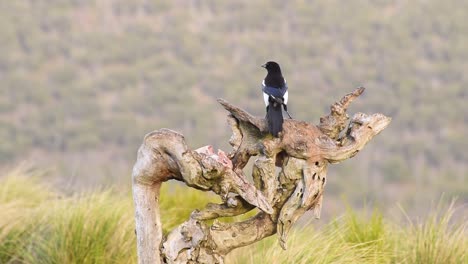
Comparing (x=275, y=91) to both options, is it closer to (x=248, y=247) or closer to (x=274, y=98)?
(x=274, y=98)

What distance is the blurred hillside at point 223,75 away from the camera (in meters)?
24.1

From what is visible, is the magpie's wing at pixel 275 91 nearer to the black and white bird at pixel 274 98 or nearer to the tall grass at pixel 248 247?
the black and white bird at pixel 274 98

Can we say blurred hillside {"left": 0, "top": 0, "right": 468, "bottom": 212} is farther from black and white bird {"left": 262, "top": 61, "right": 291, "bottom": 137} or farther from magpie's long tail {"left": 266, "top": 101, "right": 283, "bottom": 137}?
magpie's long tail {"left": 266, "top": 101, "right": 283, "bottom": 137}

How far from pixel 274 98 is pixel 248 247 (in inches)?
75.1

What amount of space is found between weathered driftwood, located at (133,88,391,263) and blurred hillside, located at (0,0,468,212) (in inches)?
647

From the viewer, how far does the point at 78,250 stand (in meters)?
5.79

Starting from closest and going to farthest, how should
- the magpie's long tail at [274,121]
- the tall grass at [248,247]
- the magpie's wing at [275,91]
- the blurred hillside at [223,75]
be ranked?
the magpie's long tail at [274,121]
the magpie's wing at [275,91]
the tall grass at [248,247]
the blurred hillside at [223,75]

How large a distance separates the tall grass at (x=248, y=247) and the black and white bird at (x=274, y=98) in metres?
0.97

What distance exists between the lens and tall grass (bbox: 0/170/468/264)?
5.35 meters

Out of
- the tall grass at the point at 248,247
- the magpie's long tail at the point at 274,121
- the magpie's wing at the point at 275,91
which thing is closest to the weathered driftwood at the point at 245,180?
the magpie's long tail at the point at 274,121

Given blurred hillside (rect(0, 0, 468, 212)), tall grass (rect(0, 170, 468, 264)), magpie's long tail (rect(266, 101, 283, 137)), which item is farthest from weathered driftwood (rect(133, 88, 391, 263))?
blurred hillside (rect(0, 0, 468, 212))

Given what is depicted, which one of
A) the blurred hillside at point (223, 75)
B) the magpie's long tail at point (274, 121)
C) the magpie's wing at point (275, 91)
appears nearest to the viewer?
the magpie's long tail at point (274, 121)

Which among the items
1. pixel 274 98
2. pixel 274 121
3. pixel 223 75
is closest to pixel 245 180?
pixel 274 121

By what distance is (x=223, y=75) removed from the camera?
2827 cm
